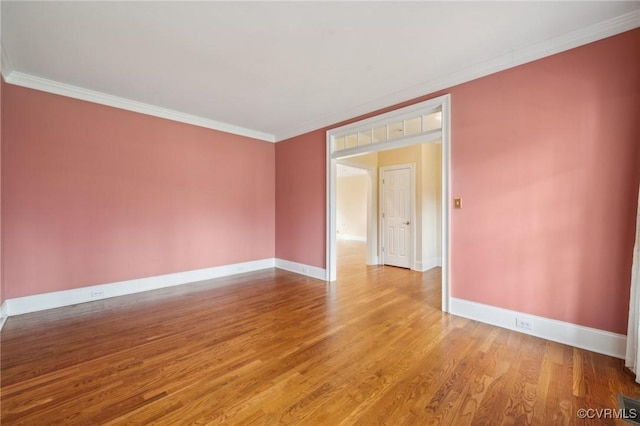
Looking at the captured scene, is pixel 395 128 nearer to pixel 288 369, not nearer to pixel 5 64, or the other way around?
pixel 288 369

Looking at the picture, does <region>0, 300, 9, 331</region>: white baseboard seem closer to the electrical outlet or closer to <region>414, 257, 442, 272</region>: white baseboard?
the electrical outlet

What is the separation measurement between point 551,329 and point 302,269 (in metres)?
3.76

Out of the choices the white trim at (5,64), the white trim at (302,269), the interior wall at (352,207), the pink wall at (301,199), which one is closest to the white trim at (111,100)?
the white trim at (5,64)

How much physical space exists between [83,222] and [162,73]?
91.7 inches

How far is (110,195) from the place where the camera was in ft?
12.5

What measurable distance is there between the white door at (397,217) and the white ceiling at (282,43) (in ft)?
8.10

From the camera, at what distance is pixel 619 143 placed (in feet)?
7.34

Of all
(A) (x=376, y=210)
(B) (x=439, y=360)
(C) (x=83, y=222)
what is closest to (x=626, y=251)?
(B) (x=439, y=360)

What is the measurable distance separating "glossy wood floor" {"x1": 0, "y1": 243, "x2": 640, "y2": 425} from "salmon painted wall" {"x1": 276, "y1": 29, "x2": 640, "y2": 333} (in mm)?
→ 511

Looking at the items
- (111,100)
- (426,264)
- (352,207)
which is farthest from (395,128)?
(352,207)

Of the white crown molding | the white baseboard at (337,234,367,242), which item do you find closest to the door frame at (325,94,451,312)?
the white crown molding

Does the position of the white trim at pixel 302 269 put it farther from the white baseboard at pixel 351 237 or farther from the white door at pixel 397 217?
the white baseboard at pixel 351 237

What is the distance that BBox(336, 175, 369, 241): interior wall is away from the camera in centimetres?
1125

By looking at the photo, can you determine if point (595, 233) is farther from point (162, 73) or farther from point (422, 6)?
point (162, 73)
